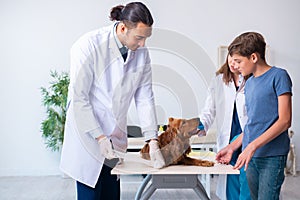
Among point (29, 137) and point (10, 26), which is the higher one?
point (10, 26)

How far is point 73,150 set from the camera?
62.7 inches

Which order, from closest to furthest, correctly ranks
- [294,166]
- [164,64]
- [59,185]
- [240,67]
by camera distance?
[240,67], [59,185], [294,166], [164,64]

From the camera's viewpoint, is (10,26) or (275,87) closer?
(275,87)

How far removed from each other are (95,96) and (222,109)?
789 millimetres

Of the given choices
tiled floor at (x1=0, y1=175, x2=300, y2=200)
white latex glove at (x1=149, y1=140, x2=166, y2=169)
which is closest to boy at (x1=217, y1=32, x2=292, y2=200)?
white latex glove at (x1=149, y1=140, x2=166, y2=169)

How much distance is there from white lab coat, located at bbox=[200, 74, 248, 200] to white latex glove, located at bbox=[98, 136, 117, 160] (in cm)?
67

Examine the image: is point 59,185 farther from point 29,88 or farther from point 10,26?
point 10,26

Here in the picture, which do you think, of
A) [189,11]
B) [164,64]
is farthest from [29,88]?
[189,11]

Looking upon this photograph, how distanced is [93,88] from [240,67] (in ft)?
1.96

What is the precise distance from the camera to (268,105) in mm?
1638

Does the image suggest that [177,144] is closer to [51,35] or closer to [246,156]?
[246,156]


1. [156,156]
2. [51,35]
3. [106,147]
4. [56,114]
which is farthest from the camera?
[51,35]

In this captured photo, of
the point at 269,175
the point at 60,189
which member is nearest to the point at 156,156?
the point at 269,175

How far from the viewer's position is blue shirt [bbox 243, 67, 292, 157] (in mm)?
1603
